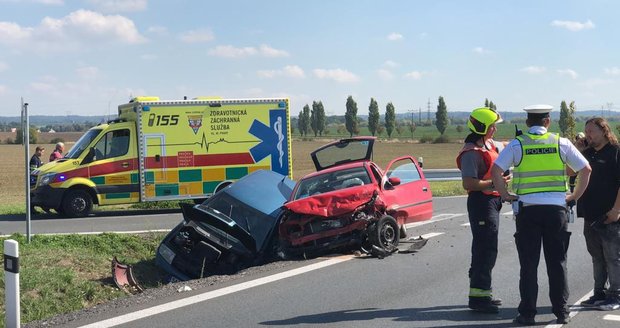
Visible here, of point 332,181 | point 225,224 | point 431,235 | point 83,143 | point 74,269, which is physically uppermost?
point 83,143

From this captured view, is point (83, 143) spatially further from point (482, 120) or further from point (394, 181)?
point (482, 120)

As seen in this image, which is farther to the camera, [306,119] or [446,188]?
[306,119]

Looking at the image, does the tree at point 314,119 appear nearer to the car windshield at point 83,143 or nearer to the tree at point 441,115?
the tree at point 441,115

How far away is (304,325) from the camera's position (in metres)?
6.23

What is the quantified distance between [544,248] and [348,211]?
13.3 feet

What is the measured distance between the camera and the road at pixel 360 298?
250 inches

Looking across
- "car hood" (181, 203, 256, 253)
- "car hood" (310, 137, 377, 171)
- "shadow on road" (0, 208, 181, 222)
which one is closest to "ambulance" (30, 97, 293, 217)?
"shadow on road" (0, 208, 181, 222)

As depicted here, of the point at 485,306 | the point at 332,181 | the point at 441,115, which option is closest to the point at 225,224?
the point at 332,181

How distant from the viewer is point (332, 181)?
1055 centimetres

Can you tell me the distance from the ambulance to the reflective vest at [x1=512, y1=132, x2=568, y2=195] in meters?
12.1

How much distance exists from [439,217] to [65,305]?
8.42 meters

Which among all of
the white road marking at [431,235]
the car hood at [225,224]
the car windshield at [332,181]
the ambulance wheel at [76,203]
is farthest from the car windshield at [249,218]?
the ambulance wheel at [76,203]

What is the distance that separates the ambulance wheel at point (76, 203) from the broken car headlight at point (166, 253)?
7.53m

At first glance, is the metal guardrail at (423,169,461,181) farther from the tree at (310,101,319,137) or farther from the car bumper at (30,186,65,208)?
the tree at (310,101,319,137)
